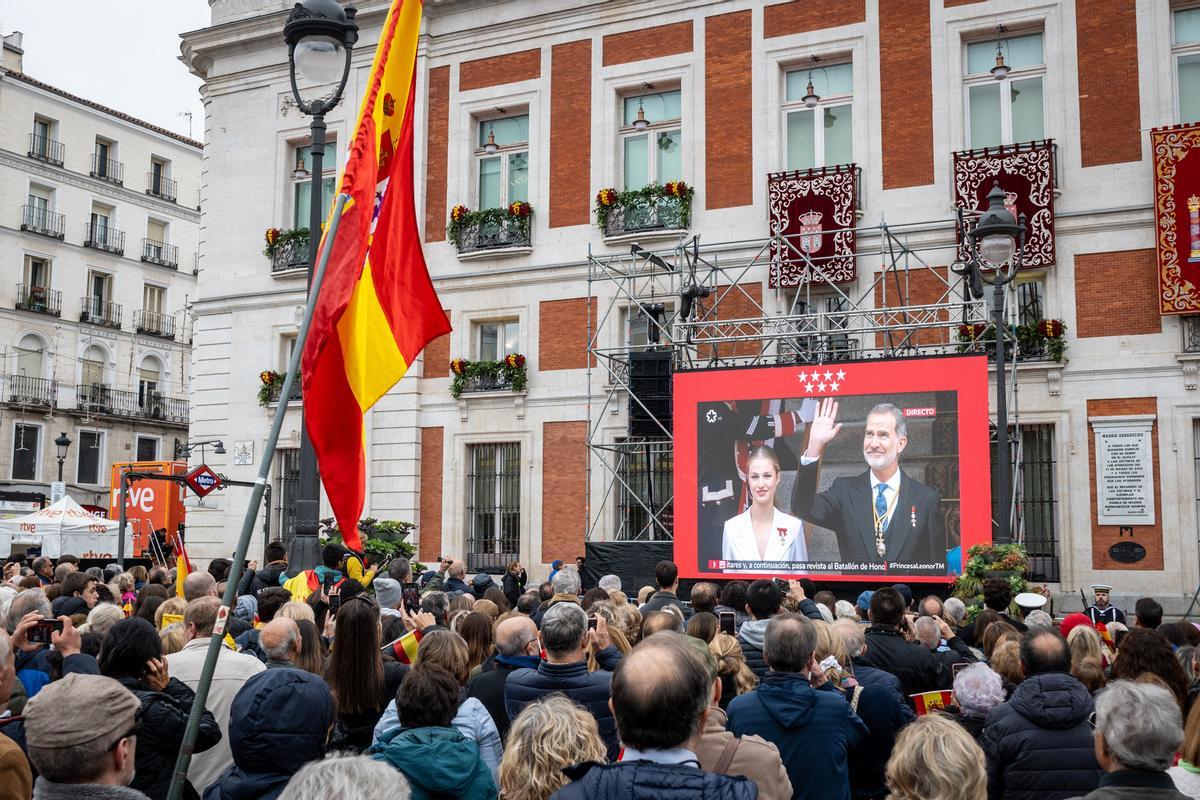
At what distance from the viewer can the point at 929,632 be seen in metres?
7.70

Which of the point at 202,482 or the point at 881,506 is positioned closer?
the point at 881,506

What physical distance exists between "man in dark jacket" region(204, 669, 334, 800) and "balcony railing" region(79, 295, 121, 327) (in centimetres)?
4296

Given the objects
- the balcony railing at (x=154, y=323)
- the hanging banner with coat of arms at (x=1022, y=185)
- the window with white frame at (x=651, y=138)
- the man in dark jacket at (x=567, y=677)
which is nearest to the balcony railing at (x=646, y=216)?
the window with white frame at (x=651, y=138)

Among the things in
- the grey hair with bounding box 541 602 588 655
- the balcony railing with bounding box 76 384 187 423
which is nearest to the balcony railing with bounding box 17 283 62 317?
the balcony railing with bounding box 76 384 187 423

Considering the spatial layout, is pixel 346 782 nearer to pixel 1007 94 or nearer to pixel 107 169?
pixel 1007 94

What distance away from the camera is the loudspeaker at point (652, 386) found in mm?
19891

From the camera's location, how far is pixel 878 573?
16891 mm

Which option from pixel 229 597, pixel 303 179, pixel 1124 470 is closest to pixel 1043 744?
pixel 229 597

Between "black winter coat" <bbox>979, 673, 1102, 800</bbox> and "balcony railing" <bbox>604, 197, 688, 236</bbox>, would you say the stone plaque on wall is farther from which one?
"black winter coat" <bbox>979, 673, 1102, 800</bbox>

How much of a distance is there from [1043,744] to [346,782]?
11.3 ft

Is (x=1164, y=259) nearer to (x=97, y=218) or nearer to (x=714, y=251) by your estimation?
(x=714, y=251)

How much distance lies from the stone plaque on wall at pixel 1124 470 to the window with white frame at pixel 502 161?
11731 millimetres

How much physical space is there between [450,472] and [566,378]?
312 centimetres

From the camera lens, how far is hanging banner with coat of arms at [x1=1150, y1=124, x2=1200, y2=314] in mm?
17469
